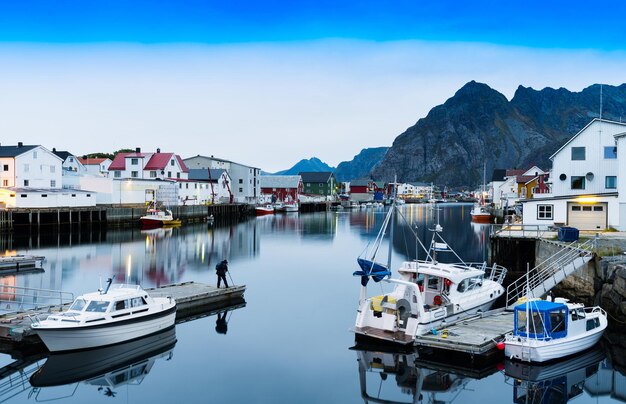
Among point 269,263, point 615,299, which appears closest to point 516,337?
point 615,299

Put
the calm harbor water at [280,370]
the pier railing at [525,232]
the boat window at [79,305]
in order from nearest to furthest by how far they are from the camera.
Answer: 1. the calm harbor water at [280,370]
2. the boat window at [79,305]
3. the pier railing at [525,232]

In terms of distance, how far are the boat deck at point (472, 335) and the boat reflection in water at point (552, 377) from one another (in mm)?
1133

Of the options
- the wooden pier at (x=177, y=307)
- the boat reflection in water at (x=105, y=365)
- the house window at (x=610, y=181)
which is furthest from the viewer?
the house window at (x=610, y=181)

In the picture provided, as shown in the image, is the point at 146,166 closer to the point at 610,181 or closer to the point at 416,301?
the point at 610,181

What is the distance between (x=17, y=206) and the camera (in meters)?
74.9

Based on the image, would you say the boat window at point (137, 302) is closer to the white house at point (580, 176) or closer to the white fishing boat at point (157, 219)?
the white house at point (580, 176)

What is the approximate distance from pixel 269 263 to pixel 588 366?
104 ft

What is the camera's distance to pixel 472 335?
20594 mm

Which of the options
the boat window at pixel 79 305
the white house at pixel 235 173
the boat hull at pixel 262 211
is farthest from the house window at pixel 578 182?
the white house at pixel 235 173

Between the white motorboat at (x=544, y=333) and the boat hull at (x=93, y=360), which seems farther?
the white motorboat at (x=544, y=333)

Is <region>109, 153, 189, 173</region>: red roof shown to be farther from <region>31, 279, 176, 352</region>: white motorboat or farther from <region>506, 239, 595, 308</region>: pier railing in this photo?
<region>506, 239, 595, 308</region>: pier railing

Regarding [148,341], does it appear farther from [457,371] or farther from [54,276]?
[54,276]

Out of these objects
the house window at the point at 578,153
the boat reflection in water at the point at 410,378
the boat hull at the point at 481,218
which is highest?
the house window at the point at 578,153

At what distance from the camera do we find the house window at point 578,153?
47781 millimetres
